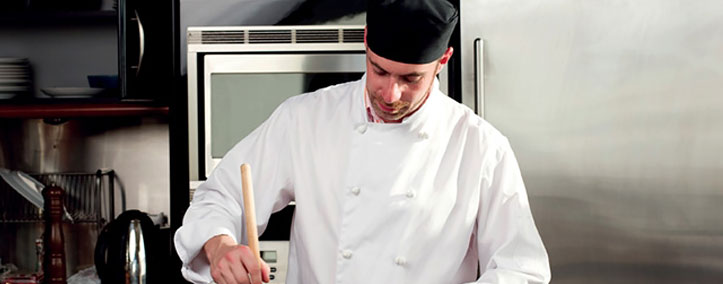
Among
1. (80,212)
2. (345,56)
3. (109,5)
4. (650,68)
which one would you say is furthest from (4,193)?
(650,68)

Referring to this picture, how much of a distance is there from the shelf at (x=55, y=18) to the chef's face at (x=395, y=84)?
1452mm

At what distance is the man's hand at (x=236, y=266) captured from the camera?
3.61ft

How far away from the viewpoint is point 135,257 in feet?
7.26

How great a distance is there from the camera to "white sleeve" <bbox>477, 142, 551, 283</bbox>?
1283 mm

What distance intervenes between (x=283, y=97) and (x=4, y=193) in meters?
1.25

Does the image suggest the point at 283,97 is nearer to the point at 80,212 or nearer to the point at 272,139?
the point at 272,139

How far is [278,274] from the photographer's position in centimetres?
220

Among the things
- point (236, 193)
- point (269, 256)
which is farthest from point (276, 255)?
point (236, 193)

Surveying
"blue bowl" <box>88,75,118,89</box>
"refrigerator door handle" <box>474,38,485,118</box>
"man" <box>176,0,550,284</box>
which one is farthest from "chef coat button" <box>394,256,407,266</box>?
"blue bowl" <box>88,75,118,89</box>

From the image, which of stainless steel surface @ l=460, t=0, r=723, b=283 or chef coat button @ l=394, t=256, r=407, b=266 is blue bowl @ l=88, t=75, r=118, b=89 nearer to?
stainless steel surface @ l=460, t=0, r=723, b=283

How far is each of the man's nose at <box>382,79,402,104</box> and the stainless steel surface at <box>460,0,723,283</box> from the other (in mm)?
753

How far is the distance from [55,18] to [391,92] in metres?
1.78

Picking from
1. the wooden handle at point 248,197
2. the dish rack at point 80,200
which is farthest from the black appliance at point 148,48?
the wooden handle at point 248,197

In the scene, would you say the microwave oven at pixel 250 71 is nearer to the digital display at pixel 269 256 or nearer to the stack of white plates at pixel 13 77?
the digital display at pixel 269 256
